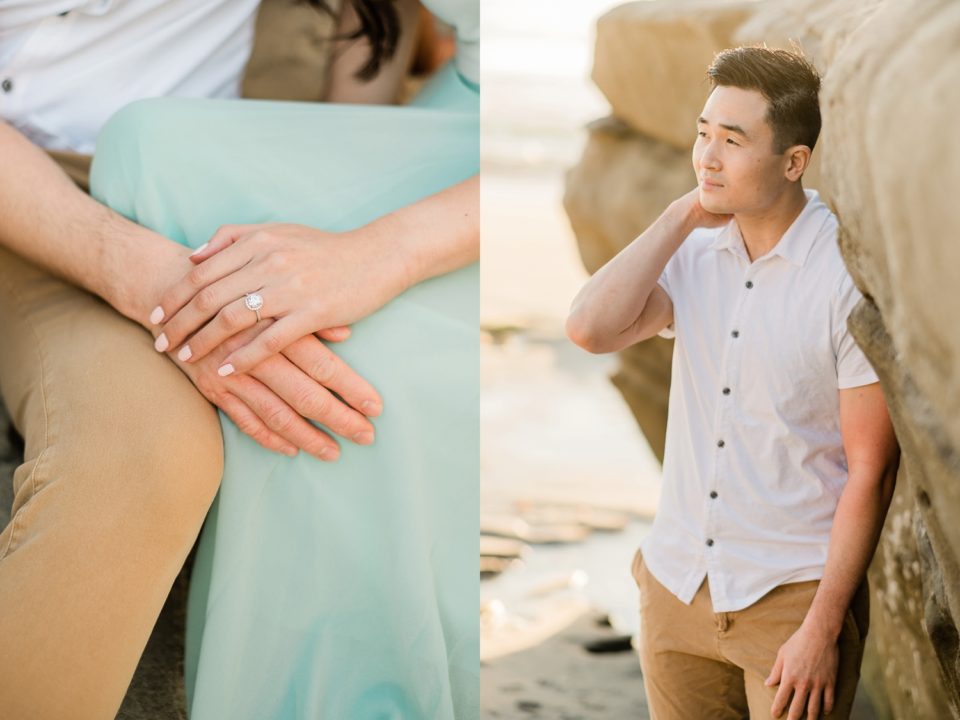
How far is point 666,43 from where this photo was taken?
1.77 meters

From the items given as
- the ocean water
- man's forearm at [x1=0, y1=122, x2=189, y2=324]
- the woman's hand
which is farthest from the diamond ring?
the ocean water

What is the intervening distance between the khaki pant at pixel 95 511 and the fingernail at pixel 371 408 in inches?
7.7

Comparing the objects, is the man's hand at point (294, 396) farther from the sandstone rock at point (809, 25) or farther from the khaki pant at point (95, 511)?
the sandstone rock at point (809, 25)

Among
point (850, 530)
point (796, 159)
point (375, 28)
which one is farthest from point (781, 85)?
point (375, 28)

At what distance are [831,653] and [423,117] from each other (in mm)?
1011

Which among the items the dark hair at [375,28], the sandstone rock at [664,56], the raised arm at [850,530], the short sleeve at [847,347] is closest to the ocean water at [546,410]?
the sandstone rock at [664,56]

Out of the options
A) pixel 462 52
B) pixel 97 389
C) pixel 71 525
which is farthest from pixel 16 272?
pixel 462 52

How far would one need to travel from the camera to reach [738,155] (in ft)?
3.47

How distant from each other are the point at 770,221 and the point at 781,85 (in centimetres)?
13

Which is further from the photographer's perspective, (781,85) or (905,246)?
(781,85)

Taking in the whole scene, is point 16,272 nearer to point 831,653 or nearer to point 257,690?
point 257,690

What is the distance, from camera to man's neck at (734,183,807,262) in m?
1.09

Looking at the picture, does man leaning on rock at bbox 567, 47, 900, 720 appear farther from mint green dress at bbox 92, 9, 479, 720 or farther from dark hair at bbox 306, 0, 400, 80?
dark hair at bbox 306, 0, 400, 80

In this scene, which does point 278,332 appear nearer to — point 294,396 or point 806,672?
point 294,396
